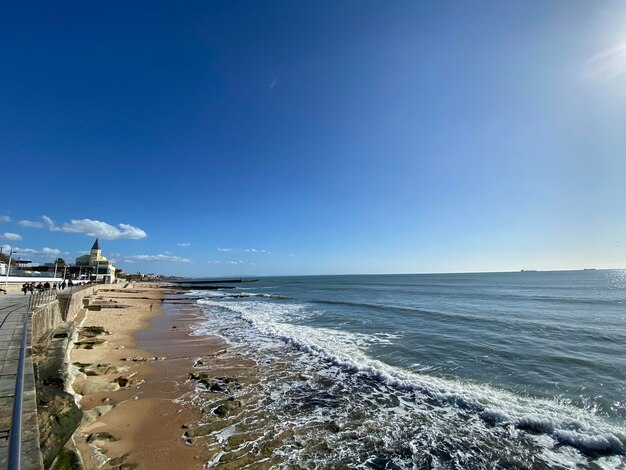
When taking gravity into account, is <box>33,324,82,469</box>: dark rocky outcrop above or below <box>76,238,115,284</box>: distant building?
below

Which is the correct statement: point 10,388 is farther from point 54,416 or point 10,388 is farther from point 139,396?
point 139,396

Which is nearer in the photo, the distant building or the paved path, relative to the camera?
the paved path

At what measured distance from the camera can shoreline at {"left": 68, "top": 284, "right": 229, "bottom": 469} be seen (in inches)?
264

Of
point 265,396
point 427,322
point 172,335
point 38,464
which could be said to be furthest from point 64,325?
point 427,322

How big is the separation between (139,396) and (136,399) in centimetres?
26

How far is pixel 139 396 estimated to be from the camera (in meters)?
9.73

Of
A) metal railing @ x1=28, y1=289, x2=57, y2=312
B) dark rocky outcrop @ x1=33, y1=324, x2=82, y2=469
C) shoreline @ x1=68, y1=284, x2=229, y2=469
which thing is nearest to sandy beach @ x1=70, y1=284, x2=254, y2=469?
shoreline @ x1=68, y1=284, x2=229, y2=469

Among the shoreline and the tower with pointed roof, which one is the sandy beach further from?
the tower with pointed roof

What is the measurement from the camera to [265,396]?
10023 millimetres

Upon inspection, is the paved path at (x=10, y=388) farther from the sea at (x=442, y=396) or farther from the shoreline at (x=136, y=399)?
the sea at (x=442, y=396)

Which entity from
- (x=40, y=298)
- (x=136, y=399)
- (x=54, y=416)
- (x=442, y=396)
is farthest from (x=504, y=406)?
(x=40, y=298)

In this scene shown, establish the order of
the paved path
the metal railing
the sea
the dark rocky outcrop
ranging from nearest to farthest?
the paved path → the dark rocky outcrop → the sea → the metal railing

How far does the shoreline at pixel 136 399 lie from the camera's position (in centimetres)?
671

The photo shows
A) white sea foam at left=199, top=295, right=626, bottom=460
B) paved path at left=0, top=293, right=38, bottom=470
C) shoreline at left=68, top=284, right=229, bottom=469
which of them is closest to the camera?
paved path at left=0, top=293, right=38, bottom=470
